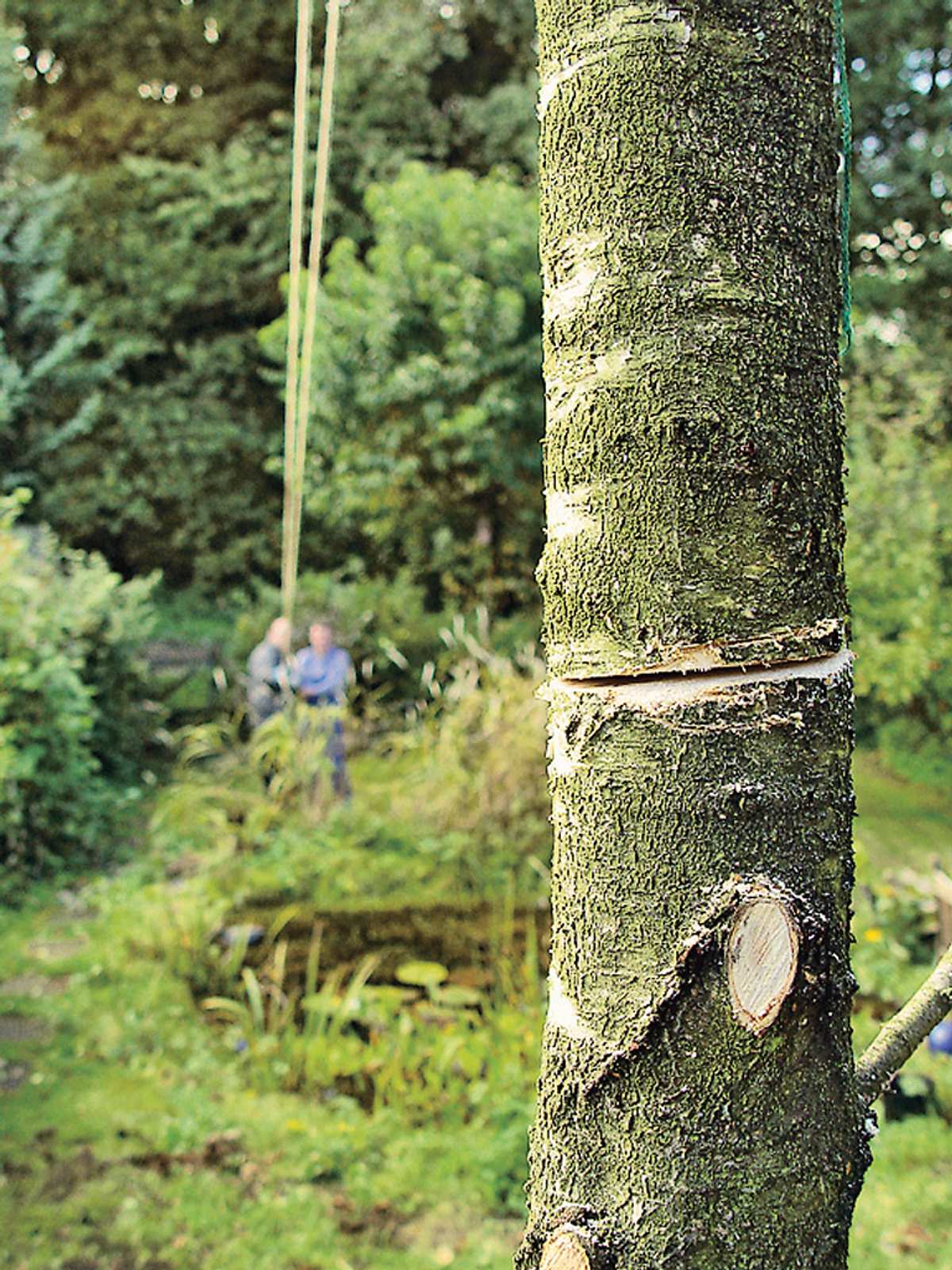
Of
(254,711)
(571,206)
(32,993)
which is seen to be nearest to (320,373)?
(254,711)

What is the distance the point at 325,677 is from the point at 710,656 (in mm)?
6319

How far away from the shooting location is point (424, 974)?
13.4ft

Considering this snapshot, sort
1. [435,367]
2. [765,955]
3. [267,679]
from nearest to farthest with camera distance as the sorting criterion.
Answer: [765,955] → [267,679] → [435,367]

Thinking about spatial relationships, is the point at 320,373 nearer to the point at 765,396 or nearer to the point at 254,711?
the point at 254,711

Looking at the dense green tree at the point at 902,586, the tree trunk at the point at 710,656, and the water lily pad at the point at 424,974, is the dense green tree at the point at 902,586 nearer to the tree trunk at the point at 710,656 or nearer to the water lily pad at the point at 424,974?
the water lily pad at the point at 424,974

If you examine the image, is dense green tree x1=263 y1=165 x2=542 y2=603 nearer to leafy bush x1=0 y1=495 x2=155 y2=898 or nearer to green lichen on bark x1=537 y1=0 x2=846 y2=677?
leafy bush x1=0 y1=495 x2=155 y2=898

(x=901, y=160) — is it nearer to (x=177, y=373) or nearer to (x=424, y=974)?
(x=177, y=373)

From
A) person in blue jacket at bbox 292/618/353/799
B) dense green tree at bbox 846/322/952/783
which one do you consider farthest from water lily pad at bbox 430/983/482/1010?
dense green tree at bbox 846/322/952/783

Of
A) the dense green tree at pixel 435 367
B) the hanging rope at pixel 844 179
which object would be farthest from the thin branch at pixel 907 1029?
the dense green tree at pixel 435 367

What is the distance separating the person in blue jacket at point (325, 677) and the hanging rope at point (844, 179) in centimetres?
595

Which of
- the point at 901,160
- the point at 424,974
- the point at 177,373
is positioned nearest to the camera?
the point at 424,974

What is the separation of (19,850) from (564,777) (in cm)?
558

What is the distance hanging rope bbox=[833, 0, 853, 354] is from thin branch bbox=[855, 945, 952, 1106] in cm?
52

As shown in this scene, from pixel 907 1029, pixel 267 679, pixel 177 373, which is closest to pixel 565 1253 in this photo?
pixel 907 1029
